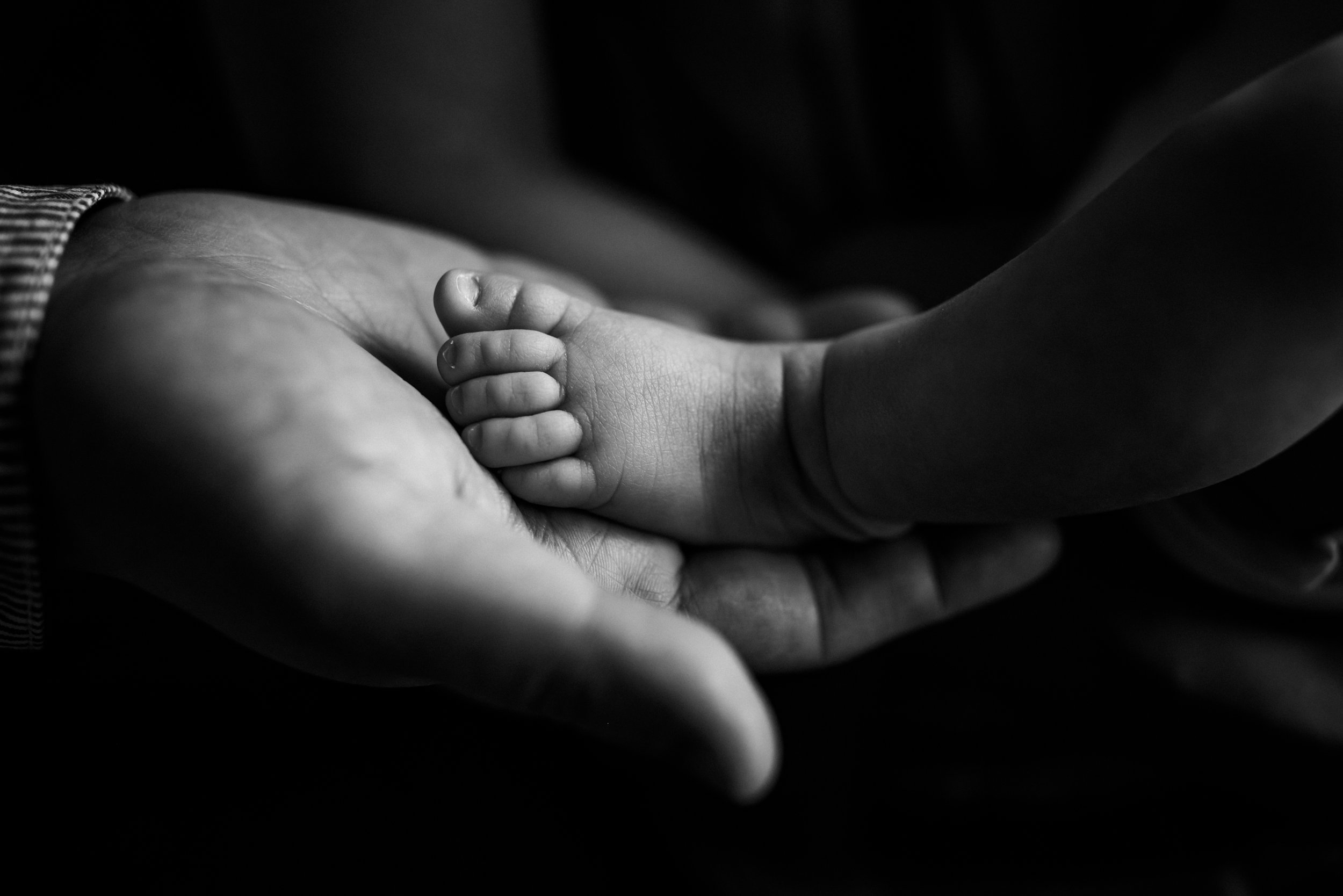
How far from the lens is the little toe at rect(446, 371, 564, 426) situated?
525 millimetres

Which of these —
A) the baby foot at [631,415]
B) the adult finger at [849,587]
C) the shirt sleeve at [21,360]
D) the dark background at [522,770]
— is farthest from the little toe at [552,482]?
the dark background at [522,770]

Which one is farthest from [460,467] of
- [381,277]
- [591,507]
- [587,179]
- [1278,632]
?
[1278,632]

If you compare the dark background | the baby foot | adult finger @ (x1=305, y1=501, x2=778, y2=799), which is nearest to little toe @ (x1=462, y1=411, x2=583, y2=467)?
the baby foot

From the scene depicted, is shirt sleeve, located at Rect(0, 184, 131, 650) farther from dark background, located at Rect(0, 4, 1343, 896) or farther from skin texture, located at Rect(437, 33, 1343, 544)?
dark background, located at Rect(0, 4, 1343, 896)

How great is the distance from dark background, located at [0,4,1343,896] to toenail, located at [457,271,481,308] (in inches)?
19.1

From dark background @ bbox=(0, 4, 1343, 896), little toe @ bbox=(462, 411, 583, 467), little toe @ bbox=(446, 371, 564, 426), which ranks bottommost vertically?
dark background @ bbox=(0, 4, 1343, 896)

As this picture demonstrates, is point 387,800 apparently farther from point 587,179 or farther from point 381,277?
point 587,179

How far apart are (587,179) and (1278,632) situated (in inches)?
30.3

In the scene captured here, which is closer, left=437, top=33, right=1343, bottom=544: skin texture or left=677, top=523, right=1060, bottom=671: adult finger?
left=437, top=33, right=1343, bottom=544: skin texture

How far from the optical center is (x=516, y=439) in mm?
514

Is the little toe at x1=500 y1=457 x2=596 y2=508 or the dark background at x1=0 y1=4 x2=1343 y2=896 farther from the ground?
the little toe at x1=500 y1=457 x2=596 y2=508

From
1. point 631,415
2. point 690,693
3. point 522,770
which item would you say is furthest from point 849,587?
point 522,770

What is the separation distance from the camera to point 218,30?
87 cm

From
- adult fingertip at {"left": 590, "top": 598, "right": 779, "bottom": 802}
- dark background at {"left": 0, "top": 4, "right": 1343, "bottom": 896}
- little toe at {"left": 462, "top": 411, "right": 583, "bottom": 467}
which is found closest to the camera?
adult fingertip at {"left": 590, "top": 598, "right": 779, "bottom": 802}
